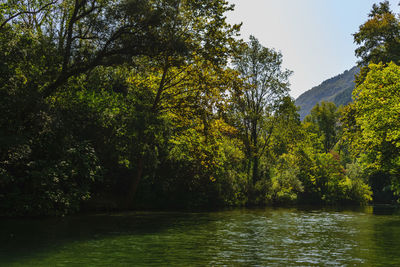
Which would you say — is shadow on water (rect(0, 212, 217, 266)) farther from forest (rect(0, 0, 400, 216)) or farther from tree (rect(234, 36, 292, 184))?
tree (rect(234, 36, 292, 184))

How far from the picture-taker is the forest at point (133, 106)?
18031 mm

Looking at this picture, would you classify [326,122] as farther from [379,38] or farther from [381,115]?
[381,115]

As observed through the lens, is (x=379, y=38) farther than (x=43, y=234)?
Yes

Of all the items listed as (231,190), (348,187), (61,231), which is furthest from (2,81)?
(348,187)

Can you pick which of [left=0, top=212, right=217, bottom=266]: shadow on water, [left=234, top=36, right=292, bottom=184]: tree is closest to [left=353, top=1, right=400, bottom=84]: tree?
[left=234, top=36, right=292, bottom=184]: tree

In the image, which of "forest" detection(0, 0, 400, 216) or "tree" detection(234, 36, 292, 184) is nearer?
"forest" detection(0, 0, 400, 216)

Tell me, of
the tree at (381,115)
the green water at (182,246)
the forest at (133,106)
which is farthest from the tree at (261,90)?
the green water at (182,246)

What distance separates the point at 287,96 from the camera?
48031 millimetres

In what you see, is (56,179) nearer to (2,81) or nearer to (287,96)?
(2,81)

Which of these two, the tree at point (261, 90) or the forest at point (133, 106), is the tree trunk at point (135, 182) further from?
the tree at point (261, 90)

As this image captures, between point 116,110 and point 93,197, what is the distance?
8007 millimetres

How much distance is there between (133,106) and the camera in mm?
26281

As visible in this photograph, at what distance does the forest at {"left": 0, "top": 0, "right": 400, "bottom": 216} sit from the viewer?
59.2ft

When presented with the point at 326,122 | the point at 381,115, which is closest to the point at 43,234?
the point at 381,115
